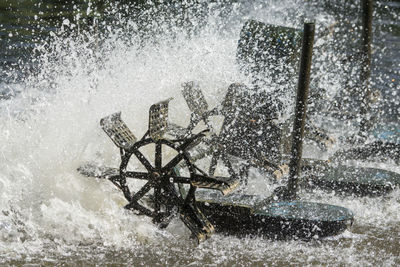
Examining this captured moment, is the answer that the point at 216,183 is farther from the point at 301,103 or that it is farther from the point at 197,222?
the point at 301,103

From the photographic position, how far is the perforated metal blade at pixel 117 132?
649 cm

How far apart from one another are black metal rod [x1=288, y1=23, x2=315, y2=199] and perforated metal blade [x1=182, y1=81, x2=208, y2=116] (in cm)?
236

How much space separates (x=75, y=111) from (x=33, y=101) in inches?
98.8

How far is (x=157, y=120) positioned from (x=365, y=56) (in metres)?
5.23

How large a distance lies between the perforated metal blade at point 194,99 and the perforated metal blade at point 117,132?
1779 mm

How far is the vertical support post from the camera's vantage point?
9.16 m

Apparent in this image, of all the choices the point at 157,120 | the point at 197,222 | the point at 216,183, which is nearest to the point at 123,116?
the point at 157,120

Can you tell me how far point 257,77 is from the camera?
27.2 feet

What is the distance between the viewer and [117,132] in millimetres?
6609

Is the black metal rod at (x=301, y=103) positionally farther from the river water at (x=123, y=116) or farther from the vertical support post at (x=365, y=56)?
the vertical support post at (x=365, y=56)

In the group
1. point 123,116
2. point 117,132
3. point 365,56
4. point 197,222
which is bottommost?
point 197,222

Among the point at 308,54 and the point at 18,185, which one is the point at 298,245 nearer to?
the point at 308,54

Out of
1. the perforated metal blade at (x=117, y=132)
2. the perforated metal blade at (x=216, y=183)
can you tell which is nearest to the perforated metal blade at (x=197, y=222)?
the perforated metal blade at (x=216, y=183)

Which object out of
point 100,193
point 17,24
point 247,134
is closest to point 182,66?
point 247,134
